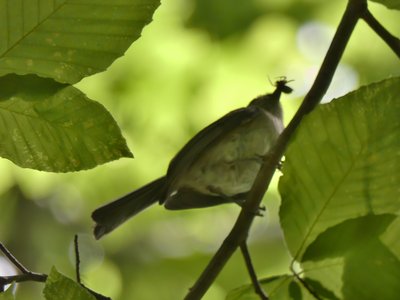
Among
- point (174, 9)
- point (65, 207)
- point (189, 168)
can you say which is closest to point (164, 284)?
point (65, 207)

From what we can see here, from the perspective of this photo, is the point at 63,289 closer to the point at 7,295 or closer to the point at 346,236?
the point at 7,295

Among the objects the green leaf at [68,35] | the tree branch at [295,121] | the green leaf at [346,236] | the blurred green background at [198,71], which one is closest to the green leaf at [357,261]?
the green leaf at [346,236]

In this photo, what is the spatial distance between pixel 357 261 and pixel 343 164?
→ 0.26 feet

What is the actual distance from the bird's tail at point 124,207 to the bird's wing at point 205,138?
0.24 feet

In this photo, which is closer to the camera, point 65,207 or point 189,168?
point 189,168

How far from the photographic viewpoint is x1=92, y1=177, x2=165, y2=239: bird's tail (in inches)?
58.1

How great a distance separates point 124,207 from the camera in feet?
5.50

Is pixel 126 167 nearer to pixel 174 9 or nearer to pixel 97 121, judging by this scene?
pixel 174 9

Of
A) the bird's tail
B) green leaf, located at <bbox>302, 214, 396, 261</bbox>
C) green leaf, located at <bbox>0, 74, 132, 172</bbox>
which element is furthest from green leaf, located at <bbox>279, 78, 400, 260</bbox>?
the bird's tail

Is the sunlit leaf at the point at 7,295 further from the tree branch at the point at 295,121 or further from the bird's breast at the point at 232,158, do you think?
the bird's breast at the point at 232,158

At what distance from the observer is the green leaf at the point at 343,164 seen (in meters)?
0.61

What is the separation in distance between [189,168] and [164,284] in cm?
190

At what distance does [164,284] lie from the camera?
3.61m

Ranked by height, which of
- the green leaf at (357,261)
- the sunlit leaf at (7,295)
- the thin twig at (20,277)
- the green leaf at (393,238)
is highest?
the green leaf at (393,238)
